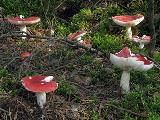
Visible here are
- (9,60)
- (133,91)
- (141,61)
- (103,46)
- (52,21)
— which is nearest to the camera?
(141,61)

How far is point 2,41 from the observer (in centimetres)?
581

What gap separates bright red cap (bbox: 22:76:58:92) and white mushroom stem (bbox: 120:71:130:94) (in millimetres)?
837

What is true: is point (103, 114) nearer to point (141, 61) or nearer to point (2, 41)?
point (141, 61)

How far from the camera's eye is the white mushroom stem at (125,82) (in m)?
4.30

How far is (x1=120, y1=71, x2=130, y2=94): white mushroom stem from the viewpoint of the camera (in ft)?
14.1

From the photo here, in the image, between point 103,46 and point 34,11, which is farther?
point 34,11

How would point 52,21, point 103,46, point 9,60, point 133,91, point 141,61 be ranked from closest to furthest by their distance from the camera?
point 141,61
point 133,91
point 9,60
point 103,46
point 52,21

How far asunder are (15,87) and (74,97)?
602 millimetres

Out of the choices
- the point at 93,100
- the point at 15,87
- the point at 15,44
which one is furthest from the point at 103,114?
the point at 15,44

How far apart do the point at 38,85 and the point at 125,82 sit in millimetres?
1013

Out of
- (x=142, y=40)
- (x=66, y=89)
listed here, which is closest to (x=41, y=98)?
(x=66, y=89)

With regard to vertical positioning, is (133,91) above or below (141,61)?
below

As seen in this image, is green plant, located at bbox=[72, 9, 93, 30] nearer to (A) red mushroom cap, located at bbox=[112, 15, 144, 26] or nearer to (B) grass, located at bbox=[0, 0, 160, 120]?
(B) grass, located at bbox=[0, 0, 160, 120]

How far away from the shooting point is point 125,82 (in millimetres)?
4312
